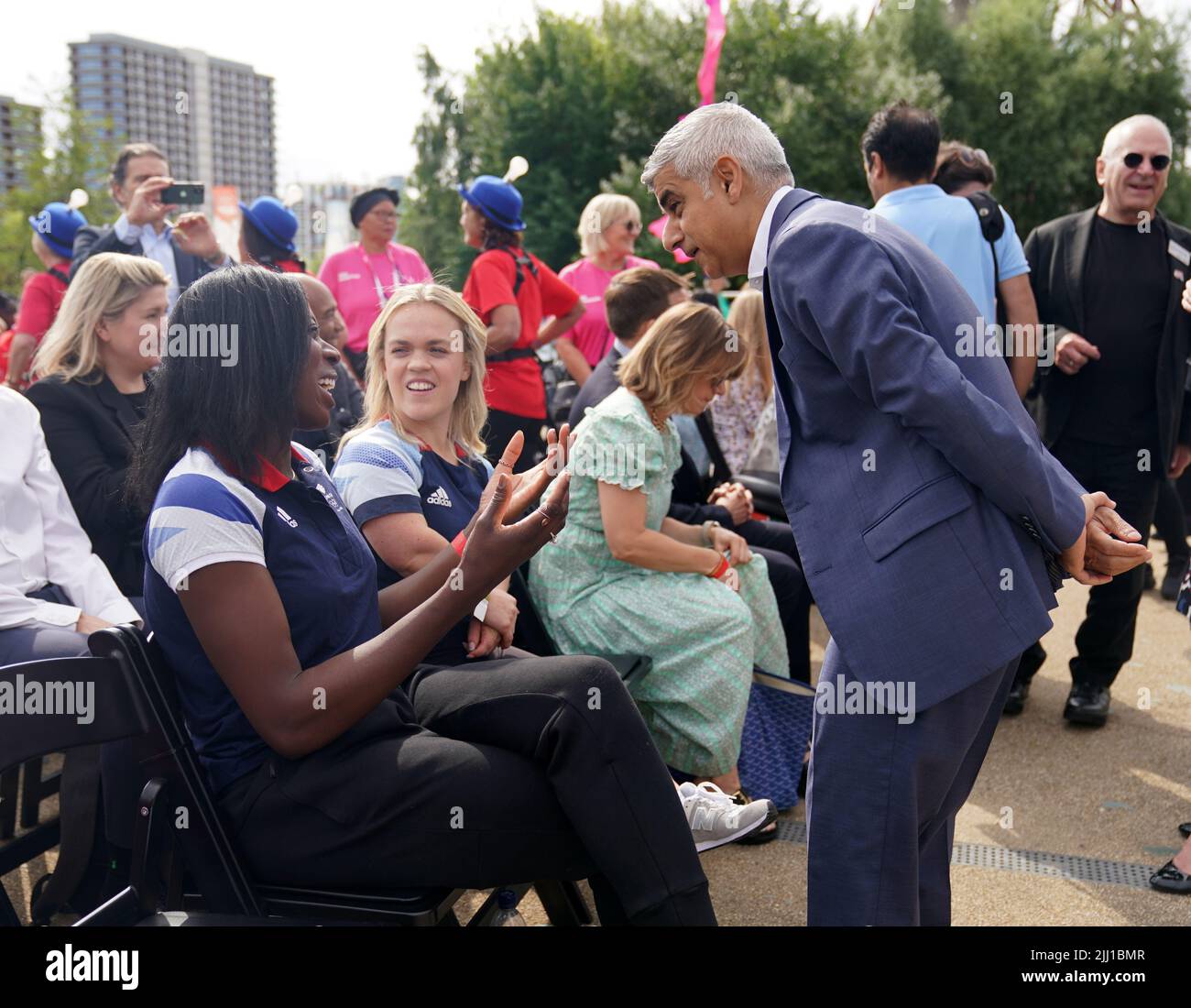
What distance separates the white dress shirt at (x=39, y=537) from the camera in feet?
10.4

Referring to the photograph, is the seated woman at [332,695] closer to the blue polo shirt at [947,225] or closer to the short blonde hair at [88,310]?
the short blonde hair at [88,310]

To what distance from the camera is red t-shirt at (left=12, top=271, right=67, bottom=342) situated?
631 cm

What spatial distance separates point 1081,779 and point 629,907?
2641mm

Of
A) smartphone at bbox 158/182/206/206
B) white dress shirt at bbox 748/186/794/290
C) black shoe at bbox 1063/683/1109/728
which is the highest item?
smartphone at bbox 158/182/206/206

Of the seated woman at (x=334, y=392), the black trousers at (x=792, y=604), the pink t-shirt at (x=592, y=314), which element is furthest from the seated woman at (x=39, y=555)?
the pink t-shirt at (x=592, y=314)

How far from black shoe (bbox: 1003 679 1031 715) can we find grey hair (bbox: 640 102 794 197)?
322cm

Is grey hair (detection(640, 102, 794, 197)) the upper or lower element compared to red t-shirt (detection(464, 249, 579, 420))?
upper

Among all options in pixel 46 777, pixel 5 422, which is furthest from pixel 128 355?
pixel 46 777

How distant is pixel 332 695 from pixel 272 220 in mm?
4031

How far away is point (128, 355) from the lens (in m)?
3.73

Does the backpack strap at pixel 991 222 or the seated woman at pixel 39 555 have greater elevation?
the backpack strap at pixel 991 222

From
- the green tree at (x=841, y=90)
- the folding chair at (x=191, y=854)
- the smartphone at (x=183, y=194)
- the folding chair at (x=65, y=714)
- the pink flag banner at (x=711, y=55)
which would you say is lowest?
the folding chair at (x=191, y=854)

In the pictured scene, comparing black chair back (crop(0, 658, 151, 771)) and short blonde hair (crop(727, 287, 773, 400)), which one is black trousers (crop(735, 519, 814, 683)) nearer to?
short blonde hair (crop(727, 287, 773, 400))

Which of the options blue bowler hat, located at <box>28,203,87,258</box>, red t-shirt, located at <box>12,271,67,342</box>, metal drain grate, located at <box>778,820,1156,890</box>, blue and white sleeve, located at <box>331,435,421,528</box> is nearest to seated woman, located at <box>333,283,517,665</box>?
blue and white sleeve, located at <box>331,435,421,528</box>
